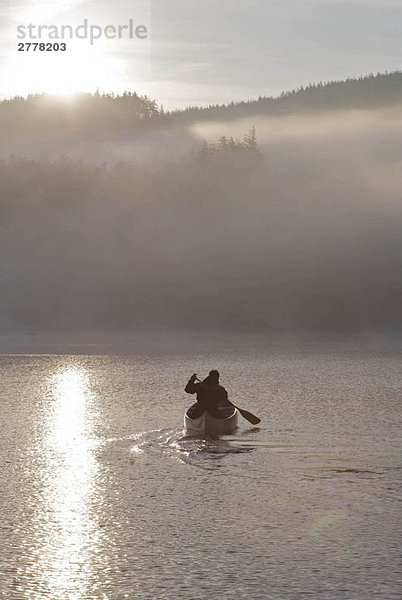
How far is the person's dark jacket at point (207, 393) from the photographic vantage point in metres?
35.4

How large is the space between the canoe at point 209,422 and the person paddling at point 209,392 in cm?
21

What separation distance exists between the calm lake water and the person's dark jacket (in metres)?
A: 1.22

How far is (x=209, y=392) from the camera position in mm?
35688

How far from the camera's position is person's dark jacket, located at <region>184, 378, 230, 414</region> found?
35.4 m

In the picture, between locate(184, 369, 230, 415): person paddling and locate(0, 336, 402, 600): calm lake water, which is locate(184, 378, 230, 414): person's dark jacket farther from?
locate(0, 336, 402, 600): calm lake water

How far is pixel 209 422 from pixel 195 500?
9.97m

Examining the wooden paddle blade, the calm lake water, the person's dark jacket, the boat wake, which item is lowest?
the calm lake water

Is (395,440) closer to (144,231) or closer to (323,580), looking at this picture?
(323,580)

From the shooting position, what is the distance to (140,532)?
71.4ft

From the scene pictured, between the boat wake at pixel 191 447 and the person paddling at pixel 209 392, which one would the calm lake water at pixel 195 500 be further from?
the person paddling at pixel 209 392

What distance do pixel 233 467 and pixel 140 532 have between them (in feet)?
28.2

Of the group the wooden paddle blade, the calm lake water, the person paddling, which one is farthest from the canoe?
the wooden paddle blade

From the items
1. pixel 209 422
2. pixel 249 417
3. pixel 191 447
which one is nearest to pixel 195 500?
pixel 191 447

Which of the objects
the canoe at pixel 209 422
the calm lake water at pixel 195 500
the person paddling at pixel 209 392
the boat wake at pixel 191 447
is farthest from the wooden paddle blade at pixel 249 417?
the person paddling at pixel 209 392
